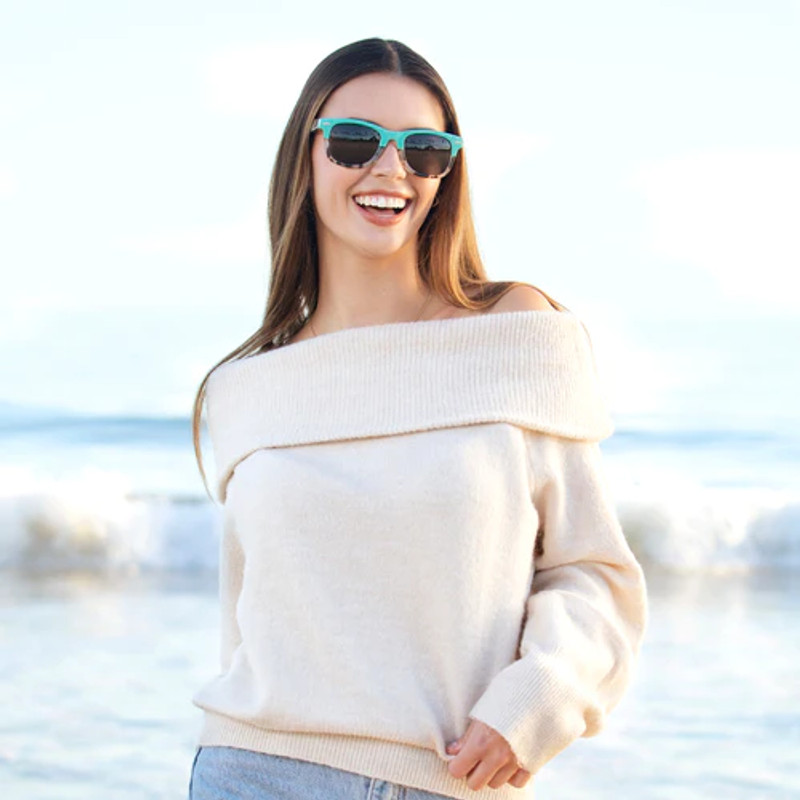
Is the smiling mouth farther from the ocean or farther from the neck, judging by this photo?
the ocean

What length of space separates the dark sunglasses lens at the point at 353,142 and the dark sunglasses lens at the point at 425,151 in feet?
0.18

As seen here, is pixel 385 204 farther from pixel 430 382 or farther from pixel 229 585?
pixel 229 585

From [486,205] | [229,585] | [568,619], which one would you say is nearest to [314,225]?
[229,585]

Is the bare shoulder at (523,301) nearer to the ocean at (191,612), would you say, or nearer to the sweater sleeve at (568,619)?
Result: the sweater sleeve at (568,619)

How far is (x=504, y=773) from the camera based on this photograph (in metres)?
2.13

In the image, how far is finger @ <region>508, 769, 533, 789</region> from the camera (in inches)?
84.7

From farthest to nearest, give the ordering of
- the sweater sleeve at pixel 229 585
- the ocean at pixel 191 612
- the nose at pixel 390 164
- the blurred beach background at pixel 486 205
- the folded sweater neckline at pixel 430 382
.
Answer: the blurred beach background at pixel 486 205 < the ocean at pixel 191 612 < the sweater sleeve at pixel 229 585 < the nose at pixel 390 164 < the folded sweater neckline at pixel 430 382

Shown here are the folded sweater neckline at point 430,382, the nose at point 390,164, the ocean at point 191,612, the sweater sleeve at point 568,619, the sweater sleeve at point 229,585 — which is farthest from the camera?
the ocean at point 191,612

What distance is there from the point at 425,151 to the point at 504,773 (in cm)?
98

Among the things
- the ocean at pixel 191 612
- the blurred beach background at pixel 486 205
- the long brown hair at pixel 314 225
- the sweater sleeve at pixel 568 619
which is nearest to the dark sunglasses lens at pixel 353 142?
the long brown hair at pixel 314 225

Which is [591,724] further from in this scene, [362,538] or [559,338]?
[559,338]

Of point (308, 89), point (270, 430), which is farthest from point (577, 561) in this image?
point (308, 89)

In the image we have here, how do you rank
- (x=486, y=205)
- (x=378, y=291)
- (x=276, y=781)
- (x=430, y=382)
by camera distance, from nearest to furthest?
(x=276, y=781) → (x=430, y=382) → (x=378, y=291) → (x=486, y=205)

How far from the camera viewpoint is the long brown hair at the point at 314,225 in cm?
247
